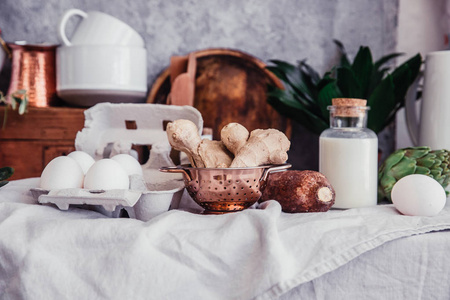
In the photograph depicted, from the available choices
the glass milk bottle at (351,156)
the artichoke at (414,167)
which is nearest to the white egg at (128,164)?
the glass milk bottle at (351,156)

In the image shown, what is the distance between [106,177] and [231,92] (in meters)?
1.06

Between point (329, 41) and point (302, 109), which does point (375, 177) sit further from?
point (329, 41)

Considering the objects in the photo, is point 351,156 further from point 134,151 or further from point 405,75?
point 405,75

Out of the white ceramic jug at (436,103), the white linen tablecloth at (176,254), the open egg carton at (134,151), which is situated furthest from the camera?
the white ceramic jug at (436,103)

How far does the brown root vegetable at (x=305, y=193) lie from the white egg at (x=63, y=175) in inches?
12.5

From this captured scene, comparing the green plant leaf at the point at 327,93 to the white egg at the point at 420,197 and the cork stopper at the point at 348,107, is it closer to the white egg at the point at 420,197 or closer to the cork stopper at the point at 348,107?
the cork stopper at the point at 348,107

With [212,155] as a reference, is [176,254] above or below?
below

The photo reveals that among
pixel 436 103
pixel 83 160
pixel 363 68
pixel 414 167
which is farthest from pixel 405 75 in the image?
pixel 83 160

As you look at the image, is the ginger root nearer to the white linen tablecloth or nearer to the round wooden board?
the white linen tablecloth

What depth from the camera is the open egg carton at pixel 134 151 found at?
0.65 m

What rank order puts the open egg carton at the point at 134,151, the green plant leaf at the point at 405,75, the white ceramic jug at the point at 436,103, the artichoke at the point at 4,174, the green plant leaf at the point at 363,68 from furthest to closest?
the green plant leaf at the point at 363,68, the green plant leaf at the point at 405,75, the white ceramic jug at the point at 436,103, the artichoke at the point at 4,174, the open egg carton at the point at 134,151

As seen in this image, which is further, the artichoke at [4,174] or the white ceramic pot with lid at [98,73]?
the white ceramic pot with lid at [98,73]

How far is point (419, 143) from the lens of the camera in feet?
3.63

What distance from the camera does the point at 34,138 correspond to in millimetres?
1354
